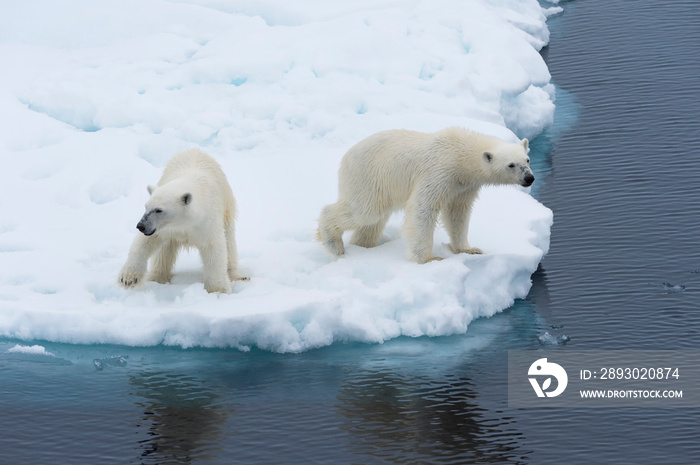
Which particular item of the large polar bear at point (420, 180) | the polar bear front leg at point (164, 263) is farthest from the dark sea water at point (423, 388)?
the large polar bear at point (420, 180)

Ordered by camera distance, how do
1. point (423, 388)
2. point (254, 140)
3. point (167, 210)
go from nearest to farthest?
1. point (423, 388)
2. point (167, 210)
3. point (254, 140)

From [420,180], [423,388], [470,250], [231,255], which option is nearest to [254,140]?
[231,255]

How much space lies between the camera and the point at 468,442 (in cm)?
767

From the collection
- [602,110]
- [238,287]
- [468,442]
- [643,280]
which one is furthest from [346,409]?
[602,110]

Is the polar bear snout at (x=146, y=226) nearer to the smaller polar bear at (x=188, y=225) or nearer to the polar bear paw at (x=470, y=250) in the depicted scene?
the smaller polar bear at (x=188, y=225)

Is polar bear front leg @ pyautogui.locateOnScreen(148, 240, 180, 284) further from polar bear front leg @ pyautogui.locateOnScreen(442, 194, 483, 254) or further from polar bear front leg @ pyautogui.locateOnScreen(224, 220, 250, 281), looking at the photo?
polar bear front leg @ pyautogui.locateOnScreen(442, 194, 483, 254)

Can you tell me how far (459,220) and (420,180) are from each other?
0.67 meters

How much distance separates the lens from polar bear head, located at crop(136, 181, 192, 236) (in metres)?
9.02

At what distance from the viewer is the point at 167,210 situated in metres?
9.09

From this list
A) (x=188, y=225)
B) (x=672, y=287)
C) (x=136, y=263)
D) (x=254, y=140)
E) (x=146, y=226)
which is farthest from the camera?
(x=254, y=140)

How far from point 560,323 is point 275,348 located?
286cm

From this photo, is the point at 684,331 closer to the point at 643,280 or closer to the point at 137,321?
the point at 643,280

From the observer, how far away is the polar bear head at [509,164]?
9961mm

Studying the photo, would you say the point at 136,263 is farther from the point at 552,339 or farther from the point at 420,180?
the point at 552,339
